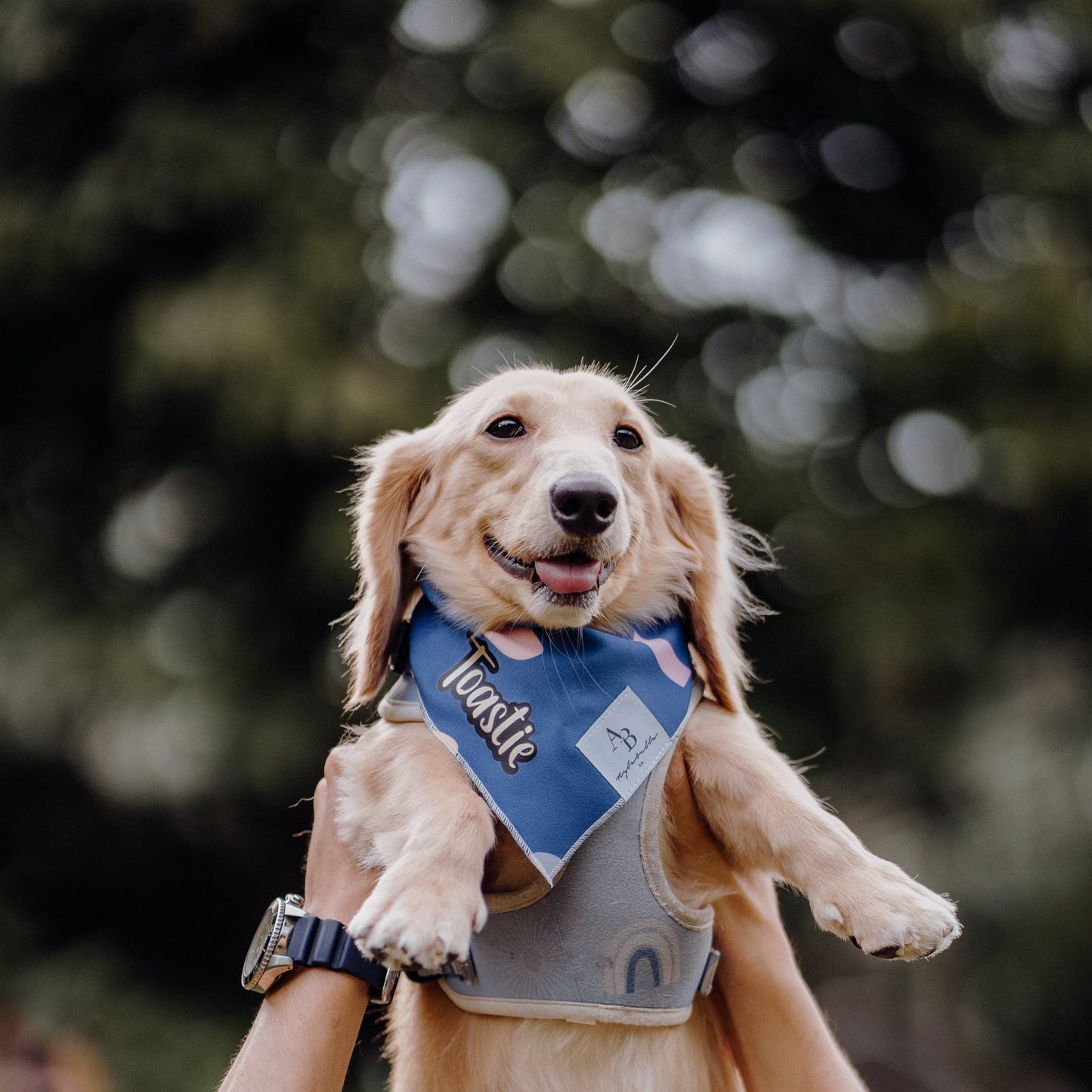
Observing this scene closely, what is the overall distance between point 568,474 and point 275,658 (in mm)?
5418

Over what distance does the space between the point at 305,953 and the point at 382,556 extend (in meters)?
0.85

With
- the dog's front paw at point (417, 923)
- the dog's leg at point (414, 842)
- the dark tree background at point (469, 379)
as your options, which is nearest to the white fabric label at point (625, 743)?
the dog's leg at point (414, 842)

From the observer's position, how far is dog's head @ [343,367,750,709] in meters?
2.28

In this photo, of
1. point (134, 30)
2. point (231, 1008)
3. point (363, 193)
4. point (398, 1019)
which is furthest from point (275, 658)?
point (398, 1019)

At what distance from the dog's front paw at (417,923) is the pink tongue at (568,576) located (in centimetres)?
62

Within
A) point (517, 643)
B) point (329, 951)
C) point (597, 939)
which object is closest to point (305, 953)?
point (329, 951)

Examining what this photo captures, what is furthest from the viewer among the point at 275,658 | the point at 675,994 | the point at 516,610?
the point at 275,658

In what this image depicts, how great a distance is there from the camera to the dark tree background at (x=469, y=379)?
23.3 feet

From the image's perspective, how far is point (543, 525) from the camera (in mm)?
2277

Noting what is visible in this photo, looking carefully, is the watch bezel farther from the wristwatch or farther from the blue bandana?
the blue bandana

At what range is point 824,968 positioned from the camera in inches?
330

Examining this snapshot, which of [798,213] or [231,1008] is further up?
[798,213]

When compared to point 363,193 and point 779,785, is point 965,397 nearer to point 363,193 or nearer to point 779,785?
point 363,193

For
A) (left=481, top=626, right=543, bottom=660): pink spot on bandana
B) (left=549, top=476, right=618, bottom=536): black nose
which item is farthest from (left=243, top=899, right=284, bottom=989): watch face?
(left=549, top=476, right=618, bottom=536): black nose
